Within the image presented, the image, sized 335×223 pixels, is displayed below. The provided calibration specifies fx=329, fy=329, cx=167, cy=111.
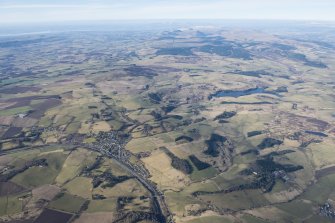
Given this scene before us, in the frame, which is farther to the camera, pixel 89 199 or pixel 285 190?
pixel 285 190

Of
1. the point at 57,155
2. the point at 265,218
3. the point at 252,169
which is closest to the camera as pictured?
the point at 265,218

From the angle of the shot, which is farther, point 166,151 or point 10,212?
point 166,151

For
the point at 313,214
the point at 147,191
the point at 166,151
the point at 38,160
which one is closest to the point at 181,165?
the point at 166,151

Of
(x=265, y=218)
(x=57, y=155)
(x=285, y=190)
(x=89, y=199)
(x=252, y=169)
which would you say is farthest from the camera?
(x=57, y=155)

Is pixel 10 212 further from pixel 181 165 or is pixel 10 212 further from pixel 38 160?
pixel 181 165

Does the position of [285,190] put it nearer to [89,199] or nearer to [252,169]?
[252,169]

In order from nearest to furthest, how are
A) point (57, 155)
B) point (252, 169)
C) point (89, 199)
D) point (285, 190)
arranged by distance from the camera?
1. point (89, 199)
2. point (285, 190)
3. point (252, 169)
4. point (57, 155)

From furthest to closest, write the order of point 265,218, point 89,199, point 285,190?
point 285,190, point 89,199, point 265,218

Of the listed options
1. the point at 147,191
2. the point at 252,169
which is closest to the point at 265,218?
the point at 252,169
